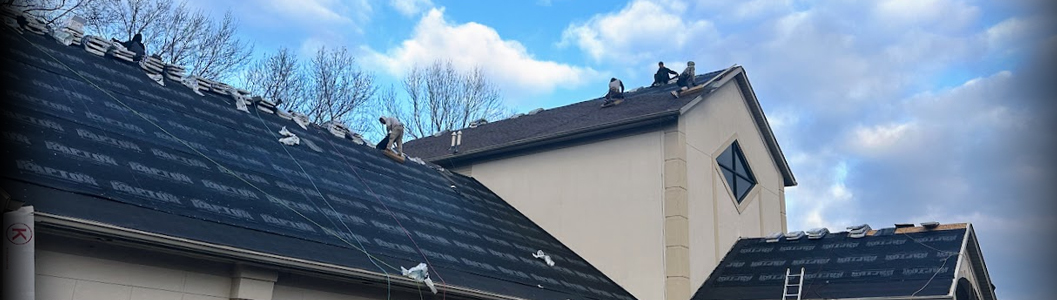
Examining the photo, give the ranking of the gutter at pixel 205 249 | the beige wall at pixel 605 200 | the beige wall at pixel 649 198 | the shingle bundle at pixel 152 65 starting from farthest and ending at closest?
the beige wall at pixel 605 200
the beige wall at pixel 649 198
the shingle bundle at pixel 152 65
the gutter at pixel 205 249

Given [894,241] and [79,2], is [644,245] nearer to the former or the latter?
[894,241]

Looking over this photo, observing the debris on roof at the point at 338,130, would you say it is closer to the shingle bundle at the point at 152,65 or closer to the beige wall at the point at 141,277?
the shingle bundle at the point at 152,65

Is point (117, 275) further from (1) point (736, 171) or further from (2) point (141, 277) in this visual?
(1) point (736, 171)

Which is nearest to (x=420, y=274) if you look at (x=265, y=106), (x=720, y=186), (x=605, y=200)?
(x=265, y=106)

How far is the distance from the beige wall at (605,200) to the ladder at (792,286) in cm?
212

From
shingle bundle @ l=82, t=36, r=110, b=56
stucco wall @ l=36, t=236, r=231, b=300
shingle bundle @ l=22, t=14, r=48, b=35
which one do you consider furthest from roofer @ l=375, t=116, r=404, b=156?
stucco wall @ l=36, t=236, r=231, b=300

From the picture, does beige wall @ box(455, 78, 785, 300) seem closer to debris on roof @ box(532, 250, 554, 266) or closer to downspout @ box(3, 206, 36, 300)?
debris on roof @ box(532, 250, 554, 266)

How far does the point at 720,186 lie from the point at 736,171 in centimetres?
109

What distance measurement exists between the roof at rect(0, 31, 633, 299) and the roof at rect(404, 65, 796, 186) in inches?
114

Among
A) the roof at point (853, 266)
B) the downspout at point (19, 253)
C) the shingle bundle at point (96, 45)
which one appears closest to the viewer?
the downspout at point (19, 253)

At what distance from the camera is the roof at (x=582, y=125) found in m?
15.0

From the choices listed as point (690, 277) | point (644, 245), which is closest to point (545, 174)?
point (644, 245)

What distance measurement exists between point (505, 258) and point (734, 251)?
5.62m

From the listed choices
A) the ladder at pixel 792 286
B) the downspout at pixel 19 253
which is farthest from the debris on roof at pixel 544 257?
the downspout at pixel 19 253
